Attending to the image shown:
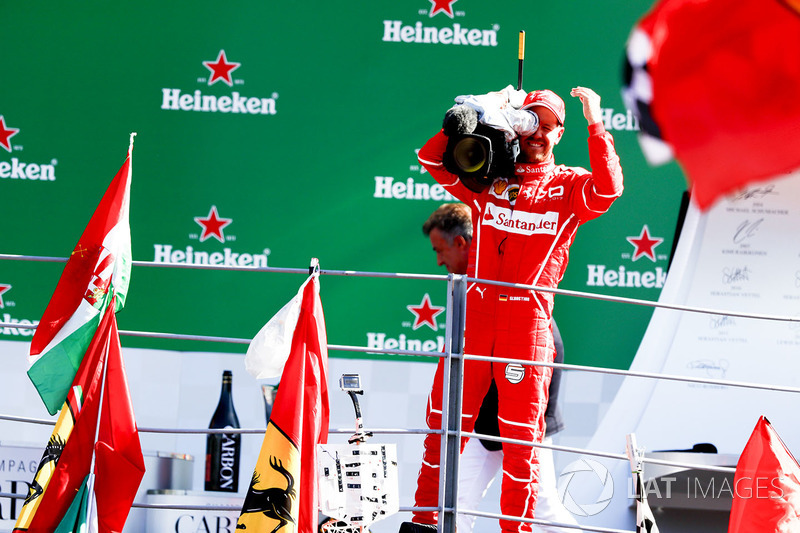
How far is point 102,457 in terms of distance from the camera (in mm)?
1999

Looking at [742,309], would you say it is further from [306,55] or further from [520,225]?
[306,55]

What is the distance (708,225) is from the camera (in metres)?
3.33

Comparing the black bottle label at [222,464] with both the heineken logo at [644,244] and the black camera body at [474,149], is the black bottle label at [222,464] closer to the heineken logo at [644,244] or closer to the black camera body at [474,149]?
the black camera body at [474,149]

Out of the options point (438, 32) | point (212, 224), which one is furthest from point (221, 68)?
point (438, 32)

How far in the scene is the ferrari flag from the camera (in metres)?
1.92

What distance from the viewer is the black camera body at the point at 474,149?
7.49ft

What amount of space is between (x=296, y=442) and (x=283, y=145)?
63.0 inches

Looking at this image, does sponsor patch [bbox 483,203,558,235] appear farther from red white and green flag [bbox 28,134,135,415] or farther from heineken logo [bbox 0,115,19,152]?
heineken logo [bbox 0,115,19,152]

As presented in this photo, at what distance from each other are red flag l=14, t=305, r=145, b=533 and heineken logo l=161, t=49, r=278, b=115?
4.77 ft
